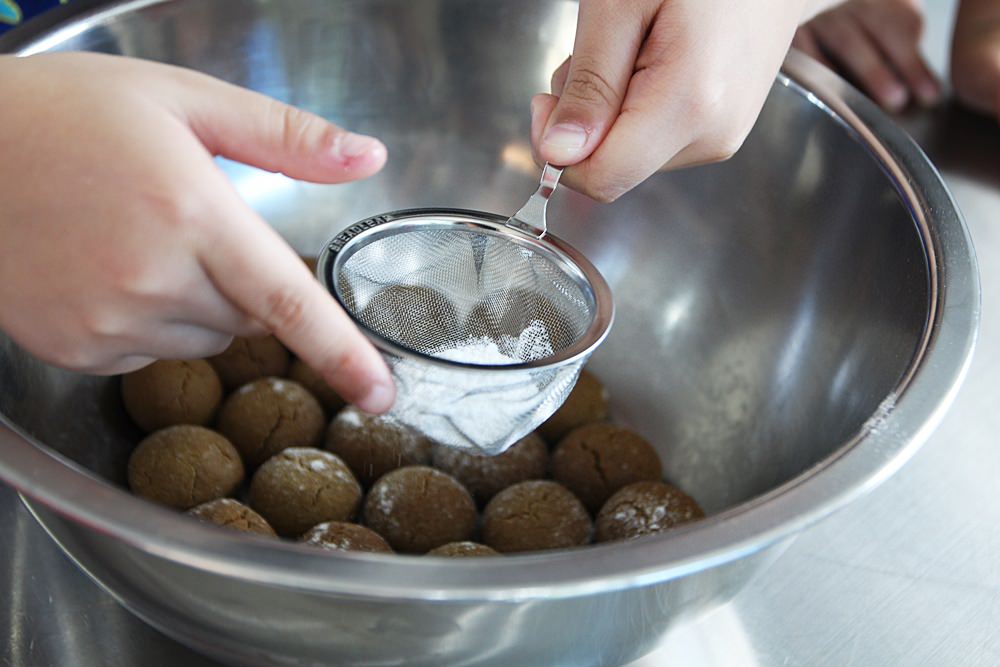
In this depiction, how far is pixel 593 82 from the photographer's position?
0.79m

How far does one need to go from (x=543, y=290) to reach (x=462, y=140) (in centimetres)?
33

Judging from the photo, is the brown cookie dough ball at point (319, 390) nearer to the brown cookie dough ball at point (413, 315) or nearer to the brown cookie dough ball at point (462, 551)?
the brown cookie dough ball at point (413, 315)

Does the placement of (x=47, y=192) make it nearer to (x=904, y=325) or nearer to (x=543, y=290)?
(x=543, y=290)

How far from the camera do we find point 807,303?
38.2 inches

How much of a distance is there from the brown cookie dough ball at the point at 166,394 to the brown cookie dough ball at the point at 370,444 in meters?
0.13

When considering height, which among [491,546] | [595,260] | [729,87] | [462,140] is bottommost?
[491,546]

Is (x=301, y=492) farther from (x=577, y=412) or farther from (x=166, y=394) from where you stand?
(x=577, y=412)

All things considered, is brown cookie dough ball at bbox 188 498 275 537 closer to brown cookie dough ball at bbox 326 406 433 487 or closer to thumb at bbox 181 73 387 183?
brown cookie dough ball at bbox 326 406 433 487

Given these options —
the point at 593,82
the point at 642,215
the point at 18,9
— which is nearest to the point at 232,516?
the point at 593,82

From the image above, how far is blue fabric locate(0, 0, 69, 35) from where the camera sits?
112cm

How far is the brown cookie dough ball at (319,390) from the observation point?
102 cm

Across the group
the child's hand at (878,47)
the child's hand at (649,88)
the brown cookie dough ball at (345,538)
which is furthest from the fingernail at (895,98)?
the brown cookie dough ball at (345,538)

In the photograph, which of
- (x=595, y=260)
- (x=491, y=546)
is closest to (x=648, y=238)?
(x=595, y=260)

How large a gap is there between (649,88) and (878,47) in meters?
0.73
